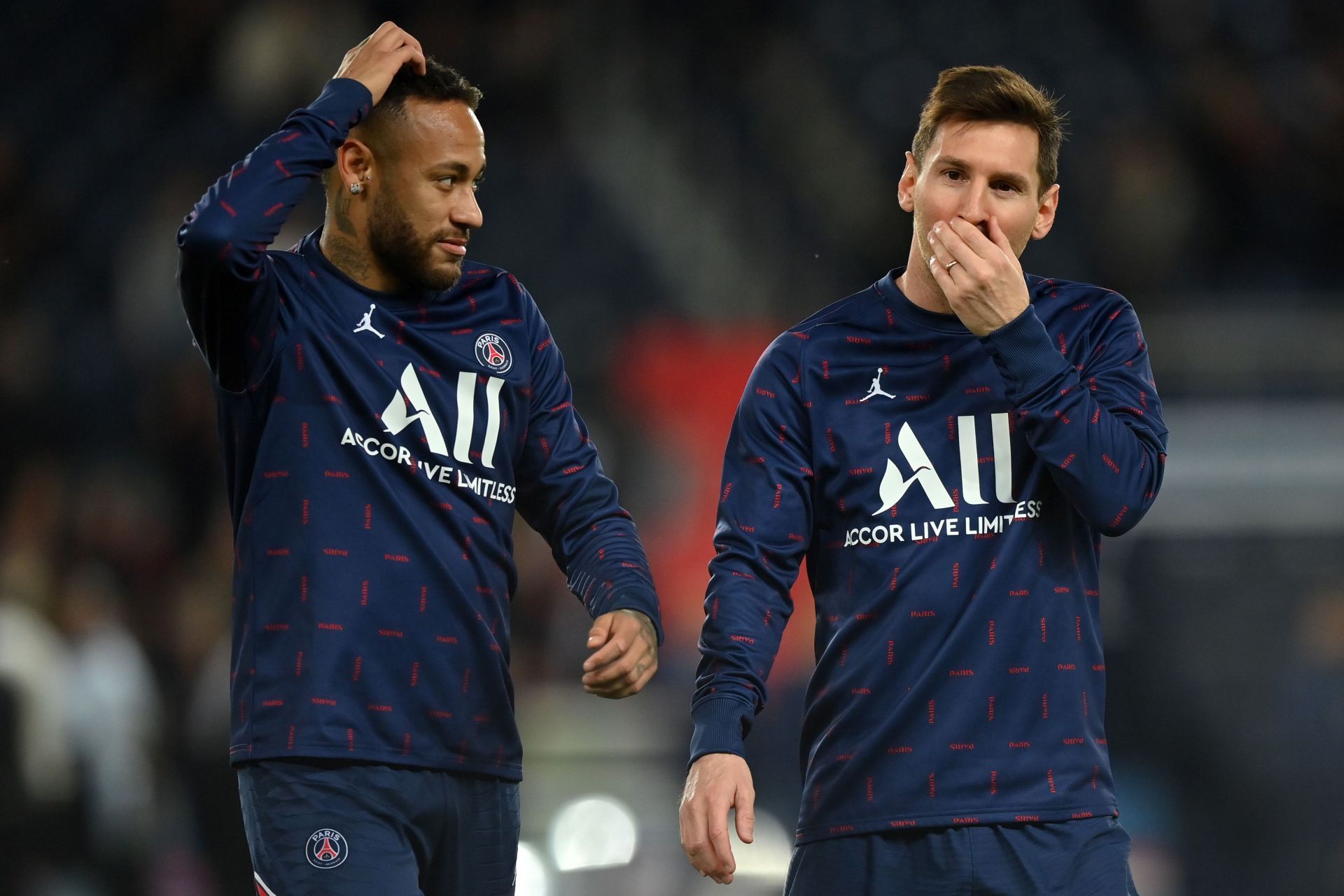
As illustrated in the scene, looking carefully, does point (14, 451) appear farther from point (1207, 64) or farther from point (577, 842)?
point (1207, 64)

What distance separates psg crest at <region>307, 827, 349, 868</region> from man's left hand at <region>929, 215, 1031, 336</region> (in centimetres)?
134

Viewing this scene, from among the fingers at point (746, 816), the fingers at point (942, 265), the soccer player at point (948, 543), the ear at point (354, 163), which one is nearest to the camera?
the fingers at point (746, 816)

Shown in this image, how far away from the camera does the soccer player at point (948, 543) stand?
9.06ft

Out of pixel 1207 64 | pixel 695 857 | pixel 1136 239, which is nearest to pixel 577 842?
pixel 695 857

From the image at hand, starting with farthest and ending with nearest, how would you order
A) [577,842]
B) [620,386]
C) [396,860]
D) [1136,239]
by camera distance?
[1136,239], [620,386], [577,842], [396,860]

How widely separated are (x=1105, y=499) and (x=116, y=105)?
30.3 feet

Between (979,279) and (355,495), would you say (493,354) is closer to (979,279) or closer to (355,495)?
(355,495)

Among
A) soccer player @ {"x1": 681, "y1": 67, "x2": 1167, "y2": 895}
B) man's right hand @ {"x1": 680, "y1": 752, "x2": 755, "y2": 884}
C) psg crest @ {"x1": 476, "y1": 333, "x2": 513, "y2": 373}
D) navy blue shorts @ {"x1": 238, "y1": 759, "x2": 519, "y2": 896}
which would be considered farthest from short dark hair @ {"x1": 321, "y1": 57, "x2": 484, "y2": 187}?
man's right hand @ {"x1": 680, "y1": 752, "x2": 755, "y2": 884}

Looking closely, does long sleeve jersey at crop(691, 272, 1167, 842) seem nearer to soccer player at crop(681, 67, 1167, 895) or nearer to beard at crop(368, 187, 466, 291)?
soccer player at crop(681, 67, 1167, 895)

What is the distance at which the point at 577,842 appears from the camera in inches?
271

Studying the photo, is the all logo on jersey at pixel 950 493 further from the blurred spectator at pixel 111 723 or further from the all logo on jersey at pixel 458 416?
the blurred spectator at pixel 111 723

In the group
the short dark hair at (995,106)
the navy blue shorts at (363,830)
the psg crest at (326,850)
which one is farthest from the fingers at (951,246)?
the psg crest at (326,850)

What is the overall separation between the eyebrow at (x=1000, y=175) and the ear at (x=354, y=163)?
1.08 metres

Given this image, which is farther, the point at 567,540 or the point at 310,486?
the point at 567,540
